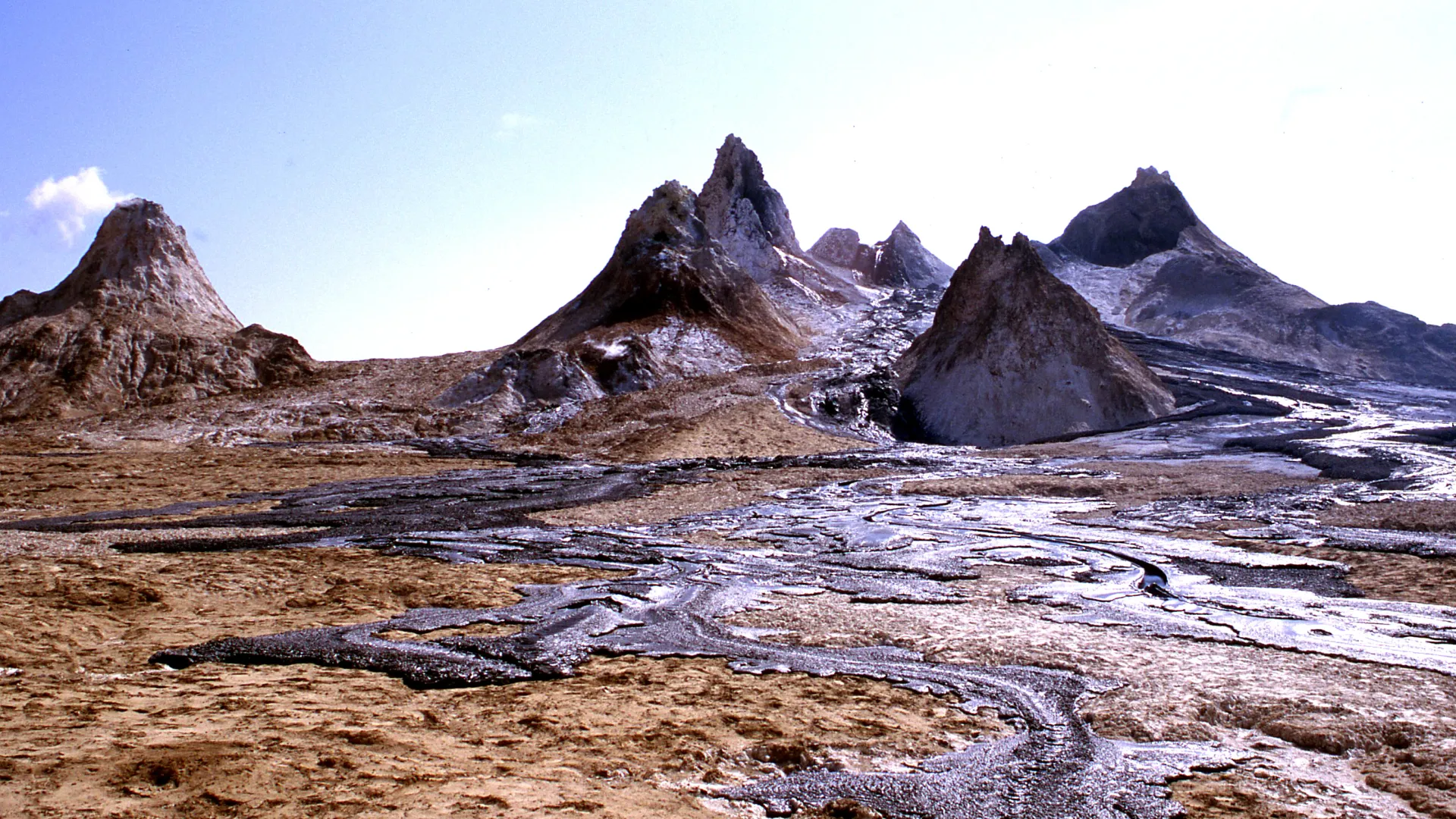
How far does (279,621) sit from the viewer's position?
729cm

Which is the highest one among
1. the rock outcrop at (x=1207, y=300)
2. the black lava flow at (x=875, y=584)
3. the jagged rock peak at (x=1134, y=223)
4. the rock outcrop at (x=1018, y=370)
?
the jagged rock peak at (x=1134, y=223)

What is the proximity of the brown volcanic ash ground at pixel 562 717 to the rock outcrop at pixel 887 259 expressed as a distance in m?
71.2

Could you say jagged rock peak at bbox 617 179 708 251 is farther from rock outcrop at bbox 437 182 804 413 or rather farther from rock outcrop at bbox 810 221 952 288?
rock outcrop at bbox 810 221 952 288

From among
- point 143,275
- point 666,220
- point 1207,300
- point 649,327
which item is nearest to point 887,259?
point 1207,300

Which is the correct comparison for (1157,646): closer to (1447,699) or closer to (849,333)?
(1447,699)

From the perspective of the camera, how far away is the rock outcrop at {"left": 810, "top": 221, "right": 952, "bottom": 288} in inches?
3132

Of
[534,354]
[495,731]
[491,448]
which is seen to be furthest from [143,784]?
[534,354]

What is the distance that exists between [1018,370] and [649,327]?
1966 centimetres

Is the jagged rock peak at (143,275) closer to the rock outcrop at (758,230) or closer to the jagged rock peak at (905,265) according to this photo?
the rock outcrop at (758,230)

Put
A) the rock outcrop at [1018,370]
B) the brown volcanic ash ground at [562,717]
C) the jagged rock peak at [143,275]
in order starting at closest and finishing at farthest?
the brown volcanic ash ground at [562,717]
the rock outcrop at [1018,370]
the jagged rock peak at [143,275]

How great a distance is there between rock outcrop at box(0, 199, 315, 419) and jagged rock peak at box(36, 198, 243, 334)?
0.05m

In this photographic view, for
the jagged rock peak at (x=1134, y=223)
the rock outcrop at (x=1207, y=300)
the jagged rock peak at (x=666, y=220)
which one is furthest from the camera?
the jagged rock peak at (x=1134, y=223)

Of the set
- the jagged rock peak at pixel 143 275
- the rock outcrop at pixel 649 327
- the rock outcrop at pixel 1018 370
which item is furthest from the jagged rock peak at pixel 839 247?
the jagged rock peak at pixel 143 275

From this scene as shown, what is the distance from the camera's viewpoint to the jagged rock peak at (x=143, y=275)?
46312 mm
